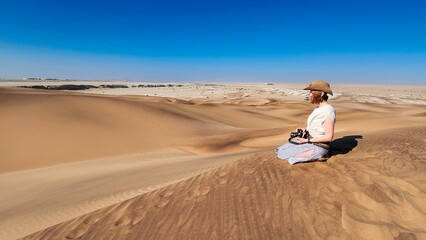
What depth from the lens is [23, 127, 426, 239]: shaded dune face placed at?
9.94 ft

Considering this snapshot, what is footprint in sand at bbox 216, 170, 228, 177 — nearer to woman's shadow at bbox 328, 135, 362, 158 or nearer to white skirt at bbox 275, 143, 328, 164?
white skirt at bbox 275, 143, 328, 164

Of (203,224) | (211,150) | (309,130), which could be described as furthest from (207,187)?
(211,150)

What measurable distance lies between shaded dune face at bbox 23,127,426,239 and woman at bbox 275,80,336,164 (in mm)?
186

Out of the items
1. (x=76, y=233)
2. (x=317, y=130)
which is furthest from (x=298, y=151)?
(x=76, y=233)

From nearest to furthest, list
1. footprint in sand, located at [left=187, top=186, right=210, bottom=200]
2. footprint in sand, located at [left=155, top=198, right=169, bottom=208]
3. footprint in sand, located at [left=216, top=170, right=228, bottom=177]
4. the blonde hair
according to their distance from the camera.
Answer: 1. footprint in sand, located at [left=155, top=198, right=169, bottom=208]
2. footprint in sand, located at [left=187, top=186, right=210, bottom=200]
3. the blonde hair
4. footprint in sand, located at [left=216, top=170, right=228, bottom=177]

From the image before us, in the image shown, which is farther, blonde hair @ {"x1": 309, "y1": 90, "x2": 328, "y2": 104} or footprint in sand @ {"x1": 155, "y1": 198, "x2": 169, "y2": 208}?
blonde hair @ {"x1": 309, "y1": 90, "x2": 328, "y2": 104}

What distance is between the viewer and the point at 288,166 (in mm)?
4629

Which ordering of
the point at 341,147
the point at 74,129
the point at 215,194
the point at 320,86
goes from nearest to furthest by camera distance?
the point at 215,194, the point at 320,86, the point at 341,147, the point at 74,129

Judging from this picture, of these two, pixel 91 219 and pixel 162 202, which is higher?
pixel 162 202

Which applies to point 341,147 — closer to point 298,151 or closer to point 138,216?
point 298,151

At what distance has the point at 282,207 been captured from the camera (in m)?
3.43

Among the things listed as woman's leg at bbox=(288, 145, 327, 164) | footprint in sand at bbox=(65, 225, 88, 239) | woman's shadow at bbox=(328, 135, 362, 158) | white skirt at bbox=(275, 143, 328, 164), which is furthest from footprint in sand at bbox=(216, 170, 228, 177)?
footprint in sand at bbox=(65, 225, 88, 239)

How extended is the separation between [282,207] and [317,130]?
142cm

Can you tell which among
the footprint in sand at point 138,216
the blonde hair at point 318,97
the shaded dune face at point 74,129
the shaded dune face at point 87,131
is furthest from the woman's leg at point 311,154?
the shaded dune face at point 74,129
